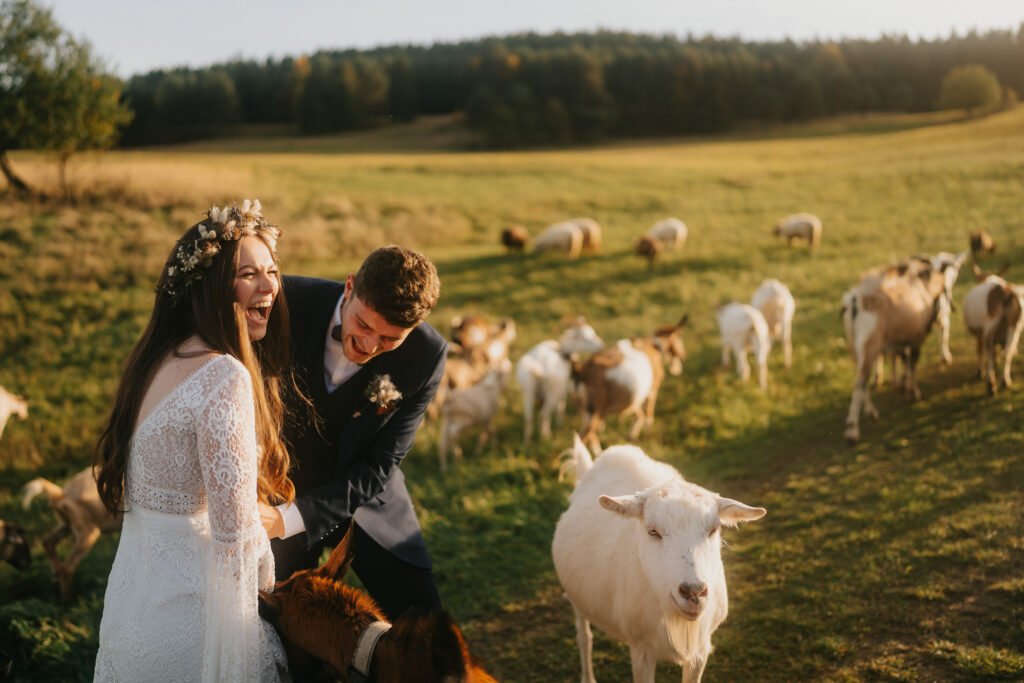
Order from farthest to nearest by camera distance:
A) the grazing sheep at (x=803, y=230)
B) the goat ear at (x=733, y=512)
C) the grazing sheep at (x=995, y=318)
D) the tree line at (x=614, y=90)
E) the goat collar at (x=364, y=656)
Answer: the tree line at (x=614, y=90) → the grazing sheep at (x=803, y=230) → the grazing sheep at (x=995, y=318) → the goat ear at (x=733, y=512) → the goat collar at (x=364, y=656)

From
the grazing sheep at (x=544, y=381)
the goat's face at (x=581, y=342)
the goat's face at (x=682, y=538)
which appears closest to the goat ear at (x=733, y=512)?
the goat's face at (x=682, y=538)

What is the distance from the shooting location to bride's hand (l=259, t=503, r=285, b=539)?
2.93 m

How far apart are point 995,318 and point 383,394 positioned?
9261 millimetres

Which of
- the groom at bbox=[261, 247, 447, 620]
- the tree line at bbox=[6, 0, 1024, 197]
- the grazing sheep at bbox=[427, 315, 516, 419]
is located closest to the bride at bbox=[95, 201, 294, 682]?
the groom at bbox=[261, 247, 447, 620]

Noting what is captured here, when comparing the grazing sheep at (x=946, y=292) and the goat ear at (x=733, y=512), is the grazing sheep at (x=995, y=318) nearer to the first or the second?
the grazing sheep at (x=946, y=292)

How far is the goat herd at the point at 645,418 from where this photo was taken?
3.53 metres

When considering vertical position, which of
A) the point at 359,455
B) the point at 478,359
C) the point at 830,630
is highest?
the point at 359,455

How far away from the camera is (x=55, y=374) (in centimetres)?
1338

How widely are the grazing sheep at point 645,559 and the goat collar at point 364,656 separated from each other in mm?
1402

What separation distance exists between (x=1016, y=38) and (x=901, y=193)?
60.9m

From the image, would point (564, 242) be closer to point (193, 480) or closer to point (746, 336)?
point (746, 336)

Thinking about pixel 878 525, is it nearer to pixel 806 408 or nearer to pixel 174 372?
pixel 806 408

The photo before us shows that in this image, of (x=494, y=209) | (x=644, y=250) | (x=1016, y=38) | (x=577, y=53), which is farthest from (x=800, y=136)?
(x=644, y=250)

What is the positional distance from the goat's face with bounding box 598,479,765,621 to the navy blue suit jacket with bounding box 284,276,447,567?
3.68ft
